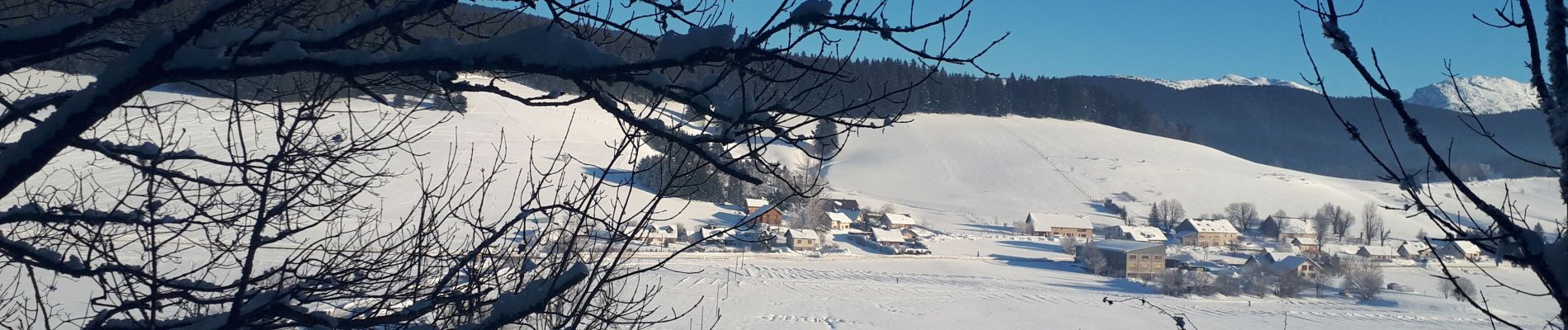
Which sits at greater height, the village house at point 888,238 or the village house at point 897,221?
the village house at point 897,221

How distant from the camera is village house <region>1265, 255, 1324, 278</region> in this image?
31422 millimetres

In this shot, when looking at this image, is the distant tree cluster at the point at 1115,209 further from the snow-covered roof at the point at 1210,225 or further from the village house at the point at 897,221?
the village house at the point at 897,221

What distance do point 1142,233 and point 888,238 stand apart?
16.1 m

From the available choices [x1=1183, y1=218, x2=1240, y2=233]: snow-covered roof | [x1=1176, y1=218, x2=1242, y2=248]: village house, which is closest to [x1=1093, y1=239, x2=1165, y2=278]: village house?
[x1=1176, y1=218, x2=1242, y2=248]: village house

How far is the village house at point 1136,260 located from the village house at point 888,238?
8210mm

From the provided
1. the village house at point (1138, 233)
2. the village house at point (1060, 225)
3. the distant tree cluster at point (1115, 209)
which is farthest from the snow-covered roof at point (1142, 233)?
the distant tree cluster at point (1115, 209)

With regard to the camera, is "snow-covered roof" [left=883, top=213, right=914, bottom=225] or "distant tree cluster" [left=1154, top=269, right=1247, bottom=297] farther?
A: "snow-covered roof" [left=883, top=213, right=914, bottom=225]

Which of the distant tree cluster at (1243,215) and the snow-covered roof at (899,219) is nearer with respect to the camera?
the snow-covered roof at (899,219)

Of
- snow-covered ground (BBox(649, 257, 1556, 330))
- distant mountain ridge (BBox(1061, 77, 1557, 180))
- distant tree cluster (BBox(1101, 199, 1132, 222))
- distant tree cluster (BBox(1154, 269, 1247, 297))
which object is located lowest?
snow-covered ground (BBox(649, 257, 1556, 330))

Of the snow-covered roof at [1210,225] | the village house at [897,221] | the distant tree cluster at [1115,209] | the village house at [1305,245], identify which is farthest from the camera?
the distant tree cluster at [1115,209]

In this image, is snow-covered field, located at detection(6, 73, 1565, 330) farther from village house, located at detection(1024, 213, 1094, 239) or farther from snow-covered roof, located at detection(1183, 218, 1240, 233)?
snow-covered roof, located at detection(1183, 218, 1240, 233)

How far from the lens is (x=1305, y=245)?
43125mm

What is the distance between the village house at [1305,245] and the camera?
42491 mm

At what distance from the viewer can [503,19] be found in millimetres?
2623
